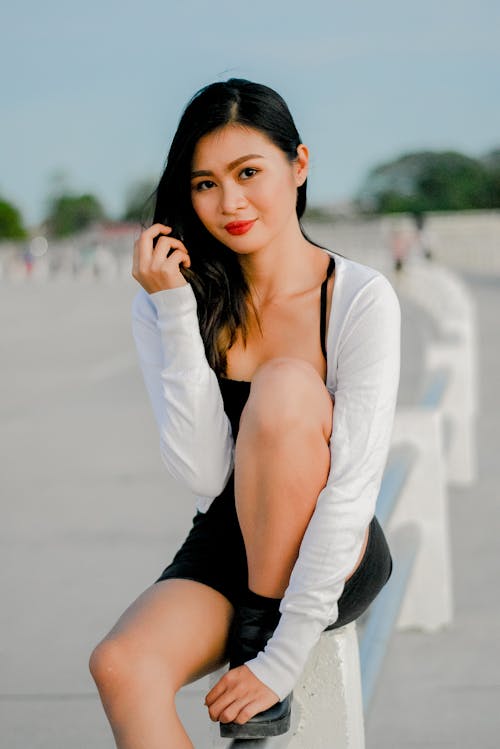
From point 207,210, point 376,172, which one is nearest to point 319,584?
point 207,210

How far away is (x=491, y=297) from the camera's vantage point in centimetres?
2494

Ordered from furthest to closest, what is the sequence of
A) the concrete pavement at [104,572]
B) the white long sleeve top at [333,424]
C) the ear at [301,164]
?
the concrete pavement at [104,572]
the ear at [301,164]
the white long sleeve top at [333,424]

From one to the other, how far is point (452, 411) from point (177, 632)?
184 inches

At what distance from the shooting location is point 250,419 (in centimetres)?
216

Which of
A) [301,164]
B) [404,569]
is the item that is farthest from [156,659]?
[404,569]

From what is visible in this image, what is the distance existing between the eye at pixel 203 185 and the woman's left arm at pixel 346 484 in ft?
1.22

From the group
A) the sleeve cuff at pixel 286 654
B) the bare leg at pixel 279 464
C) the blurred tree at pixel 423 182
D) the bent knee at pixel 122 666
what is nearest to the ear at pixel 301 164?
the bare leg at pixel 279 464

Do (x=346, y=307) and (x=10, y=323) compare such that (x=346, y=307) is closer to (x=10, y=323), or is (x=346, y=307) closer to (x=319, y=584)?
(x=319, y=584)

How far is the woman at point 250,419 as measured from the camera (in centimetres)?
210

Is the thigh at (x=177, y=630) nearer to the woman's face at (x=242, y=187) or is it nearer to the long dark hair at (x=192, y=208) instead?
the long dark hair at (x=192, y=208)

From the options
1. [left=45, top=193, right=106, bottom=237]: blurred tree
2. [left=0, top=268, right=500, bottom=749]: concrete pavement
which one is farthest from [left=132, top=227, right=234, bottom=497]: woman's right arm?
[left=45, top=193, right=106, bottom=237]: blurred tree

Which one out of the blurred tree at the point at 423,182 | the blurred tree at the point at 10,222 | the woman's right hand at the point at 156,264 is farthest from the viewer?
the blurred tree at the point at 10,222

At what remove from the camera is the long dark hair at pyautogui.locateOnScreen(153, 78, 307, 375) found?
2.43 m

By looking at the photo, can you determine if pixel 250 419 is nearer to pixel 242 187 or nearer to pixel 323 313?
pixel 323 313
